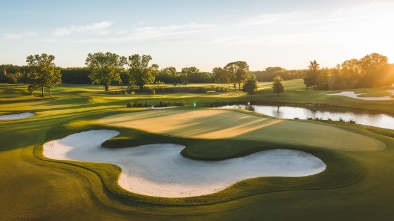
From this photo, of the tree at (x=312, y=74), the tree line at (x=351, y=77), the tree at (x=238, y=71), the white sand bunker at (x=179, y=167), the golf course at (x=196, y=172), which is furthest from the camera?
→ the tree at (x=238, y=71)

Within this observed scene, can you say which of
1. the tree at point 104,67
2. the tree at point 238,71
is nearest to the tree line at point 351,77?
the tree at point 238,71

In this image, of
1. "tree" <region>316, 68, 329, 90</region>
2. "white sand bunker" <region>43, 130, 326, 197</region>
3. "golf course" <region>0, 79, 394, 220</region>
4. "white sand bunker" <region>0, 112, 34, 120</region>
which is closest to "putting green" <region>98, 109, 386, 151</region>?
"golf course" <region>0, 79, 394, 220</region>

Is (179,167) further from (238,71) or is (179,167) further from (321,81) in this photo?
(238,71)

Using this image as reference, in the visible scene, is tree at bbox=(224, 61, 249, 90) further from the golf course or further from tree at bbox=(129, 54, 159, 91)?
the golf course

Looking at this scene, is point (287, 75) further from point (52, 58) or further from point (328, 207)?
point (328, 207)

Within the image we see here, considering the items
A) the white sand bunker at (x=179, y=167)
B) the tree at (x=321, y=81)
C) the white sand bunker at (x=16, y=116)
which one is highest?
the tree at (x=321, y=81)

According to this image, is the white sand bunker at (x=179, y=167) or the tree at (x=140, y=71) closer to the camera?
the white sand bunker at (x=179, y=167)

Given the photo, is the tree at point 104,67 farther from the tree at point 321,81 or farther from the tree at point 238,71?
the tree at point 321,81
